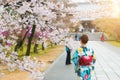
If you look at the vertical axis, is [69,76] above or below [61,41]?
below

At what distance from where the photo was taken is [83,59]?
351 inches

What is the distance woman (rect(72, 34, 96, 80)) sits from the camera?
29.0ft

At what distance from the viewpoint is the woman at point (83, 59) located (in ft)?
29.0

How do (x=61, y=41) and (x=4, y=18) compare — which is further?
(x=61, y=41)

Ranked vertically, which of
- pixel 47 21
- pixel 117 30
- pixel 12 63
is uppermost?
pixel 47 21

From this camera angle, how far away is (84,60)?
893 cm

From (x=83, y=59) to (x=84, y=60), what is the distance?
4cm

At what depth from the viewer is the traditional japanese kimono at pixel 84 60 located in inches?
349

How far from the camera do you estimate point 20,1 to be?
6676mm

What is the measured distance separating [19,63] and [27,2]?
1.13m

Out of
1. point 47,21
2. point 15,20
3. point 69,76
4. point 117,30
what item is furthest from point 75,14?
point 117,30

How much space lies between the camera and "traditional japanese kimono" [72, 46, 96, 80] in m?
8.86

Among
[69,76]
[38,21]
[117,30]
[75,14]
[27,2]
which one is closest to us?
[27,2]

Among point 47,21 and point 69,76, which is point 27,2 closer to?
point 47,21
